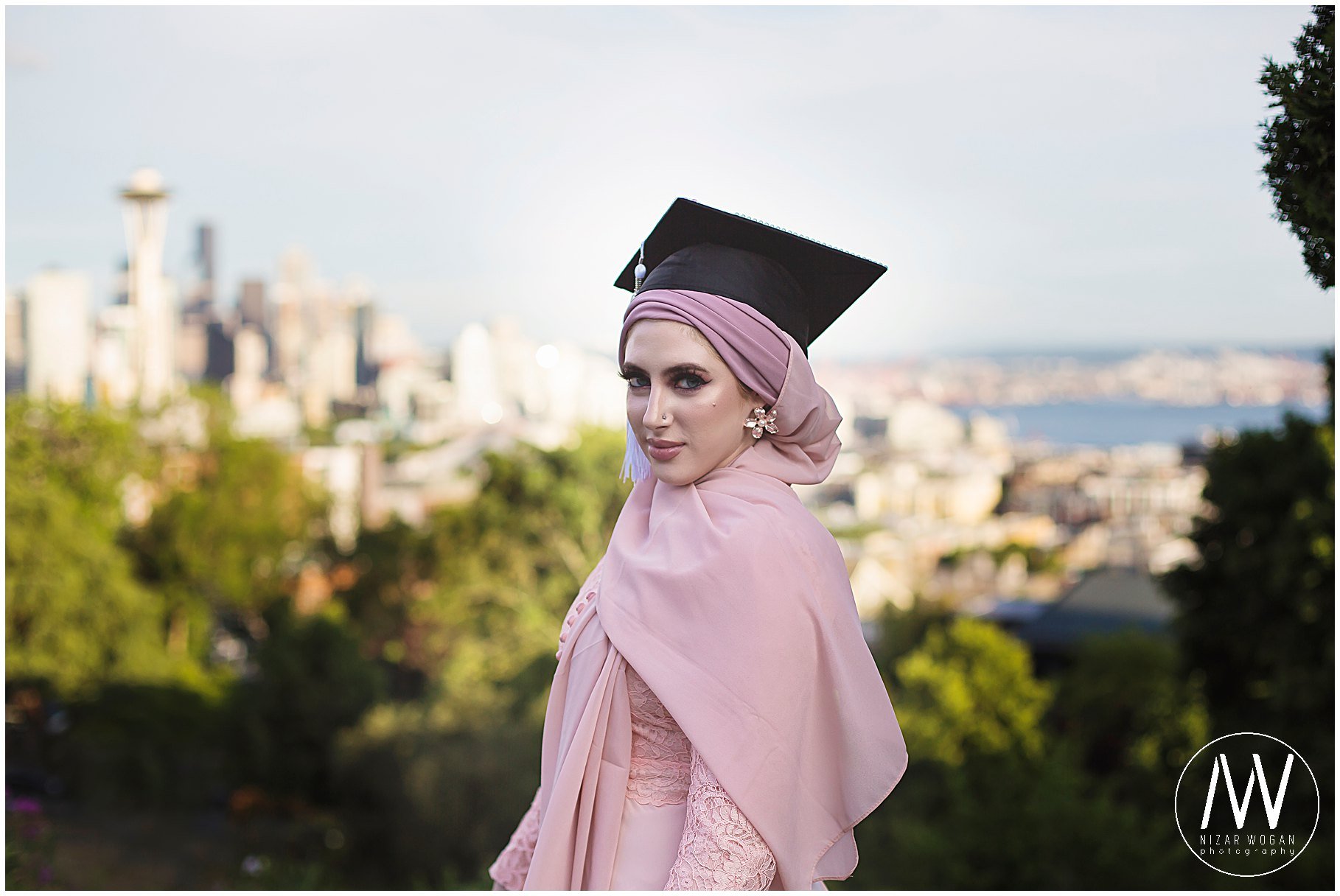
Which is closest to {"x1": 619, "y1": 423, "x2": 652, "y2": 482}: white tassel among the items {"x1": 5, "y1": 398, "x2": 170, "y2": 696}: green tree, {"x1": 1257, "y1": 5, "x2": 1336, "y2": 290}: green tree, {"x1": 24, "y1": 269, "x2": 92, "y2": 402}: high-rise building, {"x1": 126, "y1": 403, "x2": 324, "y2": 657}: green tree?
{"x1": 1257, "y1": 5, "x2": 1336, "y2": 290}: green tree

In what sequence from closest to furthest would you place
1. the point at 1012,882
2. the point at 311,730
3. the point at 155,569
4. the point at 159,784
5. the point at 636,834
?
the point at 636,834, the point at 1012,882, the point at 311,730, the point at 159,784, the point at 155,569

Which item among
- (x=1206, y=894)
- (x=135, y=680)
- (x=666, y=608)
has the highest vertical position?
(x=666, y=608)

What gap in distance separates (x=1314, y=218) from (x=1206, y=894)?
3603 millimetres

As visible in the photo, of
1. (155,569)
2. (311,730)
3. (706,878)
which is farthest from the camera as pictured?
(155,569)

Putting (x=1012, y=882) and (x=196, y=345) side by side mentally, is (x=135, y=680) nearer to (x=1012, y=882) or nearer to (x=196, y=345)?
(x=1012, y=882)

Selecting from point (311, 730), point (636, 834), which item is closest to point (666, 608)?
point (636, 834)

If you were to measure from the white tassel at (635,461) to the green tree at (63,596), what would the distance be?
49.2ft

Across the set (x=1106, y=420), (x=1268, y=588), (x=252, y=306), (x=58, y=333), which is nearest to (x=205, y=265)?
(x=252, y=306)

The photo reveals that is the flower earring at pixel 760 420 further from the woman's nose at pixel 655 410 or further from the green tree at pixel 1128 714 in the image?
the green tree at pixel 1128 714

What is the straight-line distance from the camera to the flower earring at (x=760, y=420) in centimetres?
179

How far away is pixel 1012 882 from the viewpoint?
289 inches

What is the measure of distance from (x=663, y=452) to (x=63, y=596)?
16732mm

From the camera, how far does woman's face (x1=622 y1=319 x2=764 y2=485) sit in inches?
67.8

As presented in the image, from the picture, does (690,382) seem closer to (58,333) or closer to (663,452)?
(663,452)
